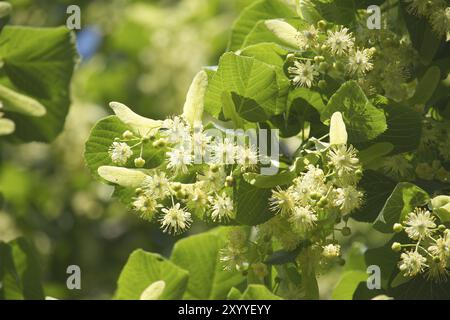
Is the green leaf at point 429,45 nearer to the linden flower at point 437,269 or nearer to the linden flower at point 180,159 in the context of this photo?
the linden flower at point 437,269

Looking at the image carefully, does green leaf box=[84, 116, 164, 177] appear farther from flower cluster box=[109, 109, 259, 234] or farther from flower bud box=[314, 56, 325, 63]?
flower bud box=[314, 56, 325, 63]

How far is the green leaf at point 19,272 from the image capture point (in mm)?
2414

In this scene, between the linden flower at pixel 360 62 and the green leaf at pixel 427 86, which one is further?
the green leaf at pixel 427 86

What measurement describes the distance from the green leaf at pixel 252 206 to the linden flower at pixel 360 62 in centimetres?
33

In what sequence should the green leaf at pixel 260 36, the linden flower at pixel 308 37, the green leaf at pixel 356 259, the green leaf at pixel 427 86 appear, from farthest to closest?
the green leaf at pixel 356 259 < the green leaf at pixel 260 36 < the green leaf at pixel 427 86 < the linden flower at pixel 308 37

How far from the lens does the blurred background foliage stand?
4531 mm

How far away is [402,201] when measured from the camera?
1839 millimetres

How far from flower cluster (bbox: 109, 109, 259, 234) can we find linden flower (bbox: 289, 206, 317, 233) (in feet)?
0.43

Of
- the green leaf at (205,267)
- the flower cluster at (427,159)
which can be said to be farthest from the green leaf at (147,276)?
the flower cluster at (427,159)

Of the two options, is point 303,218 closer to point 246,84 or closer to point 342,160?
point 342,160

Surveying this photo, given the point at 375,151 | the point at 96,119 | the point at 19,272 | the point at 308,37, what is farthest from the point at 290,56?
the point at 96,119

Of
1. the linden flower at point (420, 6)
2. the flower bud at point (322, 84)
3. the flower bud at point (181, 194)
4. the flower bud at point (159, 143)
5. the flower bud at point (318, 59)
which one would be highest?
the linden flower at point (420, 6)
